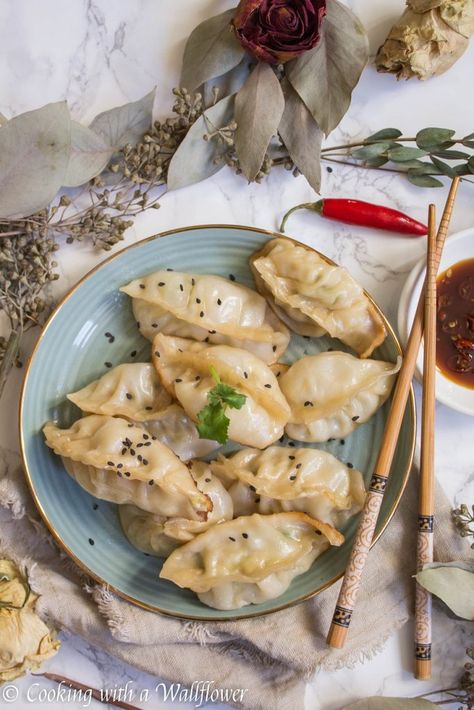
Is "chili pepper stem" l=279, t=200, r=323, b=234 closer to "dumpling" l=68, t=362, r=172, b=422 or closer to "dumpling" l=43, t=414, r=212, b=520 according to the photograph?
"dumpling" l=68, t=362, r=172, b=422

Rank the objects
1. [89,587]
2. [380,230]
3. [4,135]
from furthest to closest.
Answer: [380,230] → [89,587] → [4,135]

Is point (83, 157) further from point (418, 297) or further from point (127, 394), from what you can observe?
point (418, 297)

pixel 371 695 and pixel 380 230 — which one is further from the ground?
pixel 380 230

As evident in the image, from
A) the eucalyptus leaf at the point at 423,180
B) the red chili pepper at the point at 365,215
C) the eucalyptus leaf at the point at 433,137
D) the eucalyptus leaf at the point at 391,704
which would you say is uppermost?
the eucalyptus leaf at the point at 433,137

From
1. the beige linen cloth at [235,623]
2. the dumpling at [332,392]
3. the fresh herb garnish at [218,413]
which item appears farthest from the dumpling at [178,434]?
the beige linen cloth at [235,623]

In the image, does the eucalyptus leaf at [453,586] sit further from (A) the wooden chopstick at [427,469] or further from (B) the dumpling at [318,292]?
(B) the dumpling at [318,292]

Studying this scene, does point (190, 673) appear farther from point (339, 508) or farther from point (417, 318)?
point (417, 318)

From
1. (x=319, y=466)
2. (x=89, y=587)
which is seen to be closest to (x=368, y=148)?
(x=319, y=466)

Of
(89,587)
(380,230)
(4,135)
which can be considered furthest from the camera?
(380,230)
